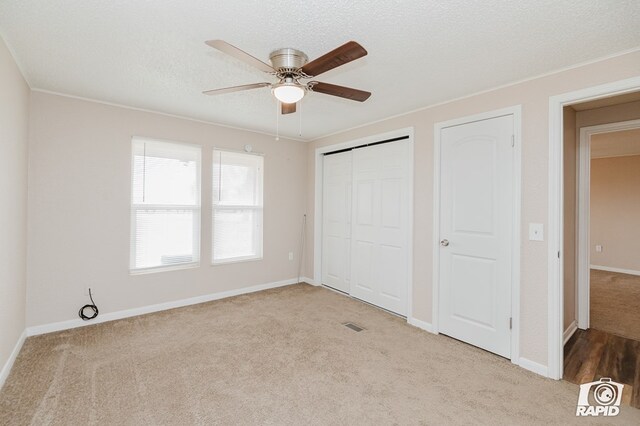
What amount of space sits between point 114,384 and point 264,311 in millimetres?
1765

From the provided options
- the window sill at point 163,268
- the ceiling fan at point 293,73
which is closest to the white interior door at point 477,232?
the ceiling fan at point 293,73

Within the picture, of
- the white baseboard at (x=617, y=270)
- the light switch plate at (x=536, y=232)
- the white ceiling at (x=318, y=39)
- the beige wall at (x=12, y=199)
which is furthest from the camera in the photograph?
the white baseboard at (x=617, y=270)

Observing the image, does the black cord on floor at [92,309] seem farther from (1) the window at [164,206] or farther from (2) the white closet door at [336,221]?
(2) the white closet door at [336,221]

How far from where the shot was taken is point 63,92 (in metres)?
3.09

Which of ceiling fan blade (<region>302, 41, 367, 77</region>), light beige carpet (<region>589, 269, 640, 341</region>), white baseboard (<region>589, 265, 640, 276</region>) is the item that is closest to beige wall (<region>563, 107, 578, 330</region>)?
light beige carpet (<region>589, 269, 640, 341</region>)

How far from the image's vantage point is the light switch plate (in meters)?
2.50

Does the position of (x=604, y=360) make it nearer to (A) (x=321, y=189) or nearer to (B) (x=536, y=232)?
(B) (x=536, y=232)

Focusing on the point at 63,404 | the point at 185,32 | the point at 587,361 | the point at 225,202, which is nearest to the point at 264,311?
the point at 225,202

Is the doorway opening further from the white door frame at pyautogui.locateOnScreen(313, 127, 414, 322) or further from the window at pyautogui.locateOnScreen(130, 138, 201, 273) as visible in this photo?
the window at pyautogui.locateOnScreen(130, 138, 201, 273)

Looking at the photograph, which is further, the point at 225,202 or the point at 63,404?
the point at 225,202

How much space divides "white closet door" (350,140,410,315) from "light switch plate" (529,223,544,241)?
1.23m

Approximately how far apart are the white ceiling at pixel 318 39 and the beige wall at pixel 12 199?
23cm

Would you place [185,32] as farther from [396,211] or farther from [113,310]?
[113,310]

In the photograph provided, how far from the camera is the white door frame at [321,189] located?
3490 millimetres
